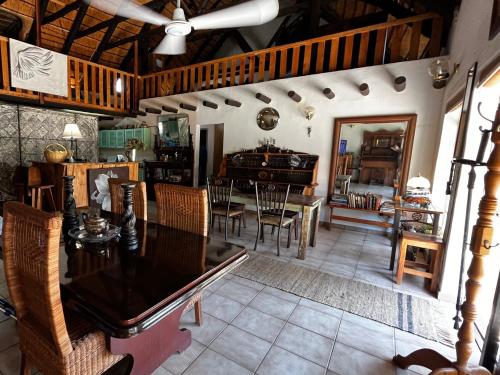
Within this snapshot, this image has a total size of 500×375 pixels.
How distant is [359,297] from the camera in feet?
7.86

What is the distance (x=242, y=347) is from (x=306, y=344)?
0.46 metres

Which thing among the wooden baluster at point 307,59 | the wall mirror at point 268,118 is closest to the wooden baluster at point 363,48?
the wooden baluster at point 307,59

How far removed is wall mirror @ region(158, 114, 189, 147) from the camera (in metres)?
6.27

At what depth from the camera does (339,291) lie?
2490 millimetres

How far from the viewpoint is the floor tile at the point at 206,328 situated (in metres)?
1.78

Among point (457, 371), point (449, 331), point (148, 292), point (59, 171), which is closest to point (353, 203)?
point (449, 331)

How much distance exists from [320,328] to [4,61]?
259 inches

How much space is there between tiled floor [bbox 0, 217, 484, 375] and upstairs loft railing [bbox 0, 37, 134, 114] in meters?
4.21

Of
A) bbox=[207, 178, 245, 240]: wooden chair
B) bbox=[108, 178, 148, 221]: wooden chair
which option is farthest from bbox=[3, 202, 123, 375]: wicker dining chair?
bbox=[207, 178, 245, 240]: wooden chair

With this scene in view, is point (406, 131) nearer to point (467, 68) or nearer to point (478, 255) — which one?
point (467, 68)

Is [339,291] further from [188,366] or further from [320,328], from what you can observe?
[188,366]

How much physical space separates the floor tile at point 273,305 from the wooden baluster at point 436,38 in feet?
13.8

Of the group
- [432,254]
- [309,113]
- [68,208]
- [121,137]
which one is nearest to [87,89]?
[121,137]

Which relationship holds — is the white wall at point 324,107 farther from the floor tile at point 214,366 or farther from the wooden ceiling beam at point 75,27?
the floor tile at point 214,366
